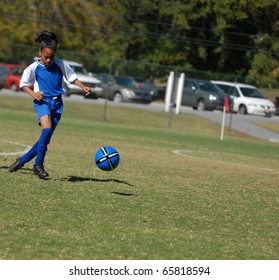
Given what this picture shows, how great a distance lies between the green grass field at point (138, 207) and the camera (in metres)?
7.63

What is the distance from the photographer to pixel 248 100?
38.4 m

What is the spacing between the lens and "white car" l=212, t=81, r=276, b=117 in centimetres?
3769

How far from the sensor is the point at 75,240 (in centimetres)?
777

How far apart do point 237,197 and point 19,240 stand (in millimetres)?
5003

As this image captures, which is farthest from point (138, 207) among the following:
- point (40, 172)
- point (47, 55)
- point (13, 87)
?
point (13, 87)

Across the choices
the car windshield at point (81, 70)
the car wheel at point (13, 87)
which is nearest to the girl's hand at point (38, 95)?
the car windshield at point (81, 70)

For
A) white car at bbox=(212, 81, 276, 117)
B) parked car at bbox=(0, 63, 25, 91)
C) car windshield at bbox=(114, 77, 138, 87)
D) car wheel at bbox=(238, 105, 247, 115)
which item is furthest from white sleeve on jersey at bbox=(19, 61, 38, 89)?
car wheel at bbox=(238, 105, 247, 115)

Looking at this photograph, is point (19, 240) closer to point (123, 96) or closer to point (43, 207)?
point (43, 207)

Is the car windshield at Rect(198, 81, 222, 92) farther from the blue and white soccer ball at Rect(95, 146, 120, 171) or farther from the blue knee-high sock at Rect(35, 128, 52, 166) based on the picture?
the blue and white soccer ball at Rect(95, 146, 120, 171)

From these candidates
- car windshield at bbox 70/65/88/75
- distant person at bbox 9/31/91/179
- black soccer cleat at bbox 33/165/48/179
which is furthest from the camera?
car windshield at bbox 70/65/88/75

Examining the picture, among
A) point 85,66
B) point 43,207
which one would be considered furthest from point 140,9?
point 43,207

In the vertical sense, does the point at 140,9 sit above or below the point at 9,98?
above

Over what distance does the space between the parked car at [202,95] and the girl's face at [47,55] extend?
25794mm

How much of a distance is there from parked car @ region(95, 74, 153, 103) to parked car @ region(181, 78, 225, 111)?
1953mm
